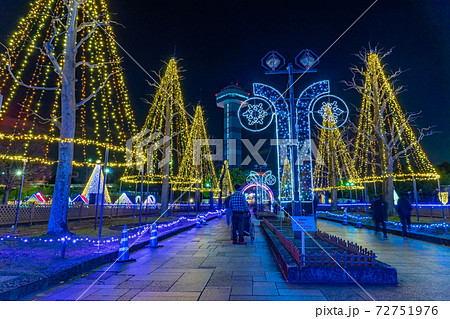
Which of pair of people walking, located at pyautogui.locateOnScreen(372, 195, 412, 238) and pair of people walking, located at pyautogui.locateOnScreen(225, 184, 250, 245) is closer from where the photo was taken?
pair of people walking, located at pyautogui.locateOnScreen(225, 184, 250, 245)

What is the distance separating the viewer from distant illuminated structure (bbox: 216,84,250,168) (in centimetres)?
11931

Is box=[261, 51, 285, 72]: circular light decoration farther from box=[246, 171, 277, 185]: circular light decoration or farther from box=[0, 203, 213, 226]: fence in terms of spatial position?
box=[246, 171, 277, 185]: circular light decoration

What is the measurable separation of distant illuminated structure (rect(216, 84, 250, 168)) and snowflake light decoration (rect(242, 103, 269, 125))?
105 metres

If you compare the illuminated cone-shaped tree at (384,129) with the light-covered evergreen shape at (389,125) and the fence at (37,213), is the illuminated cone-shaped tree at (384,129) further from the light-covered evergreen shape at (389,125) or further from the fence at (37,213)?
the fence at (37,213)

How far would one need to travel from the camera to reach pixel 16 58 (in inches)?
454

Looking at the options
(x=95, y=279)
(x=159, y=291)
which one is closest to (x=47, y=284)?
(x=95, y=279)

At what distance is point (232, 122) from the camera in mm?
121688

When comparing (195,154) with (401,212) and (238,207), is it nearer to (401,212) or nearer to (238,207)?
(238,207)

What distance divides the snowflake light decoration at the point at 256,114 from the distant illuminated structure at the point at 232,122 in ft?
346

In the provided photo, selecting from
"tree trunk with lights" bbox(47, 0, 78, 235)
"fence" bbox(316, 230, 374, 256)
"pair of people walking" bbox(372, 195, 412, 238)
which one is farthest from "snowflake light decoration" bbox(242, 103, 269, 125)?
"tree trunk with lights" bbox(47, 0, 78, 235)

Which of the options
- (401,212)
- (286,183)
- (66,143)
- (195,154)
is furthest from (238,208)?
(195,154)

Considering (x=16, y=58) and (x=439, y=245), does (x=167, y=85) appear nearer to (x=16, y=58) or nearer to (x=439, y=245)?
(x=16, y=58)
